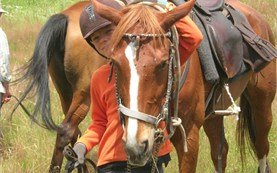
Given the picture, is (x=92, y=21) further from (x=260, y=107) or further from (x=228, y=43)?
(x=260, y=107)

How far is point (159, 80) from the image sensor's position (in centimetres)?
312

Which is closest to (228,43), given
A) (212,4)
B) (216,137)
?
(212,4)

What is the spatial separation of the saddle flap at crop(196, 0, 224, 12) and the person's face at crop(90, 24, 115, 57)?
156 centimetres

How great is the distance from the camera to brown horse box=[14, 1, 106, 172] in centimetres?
581

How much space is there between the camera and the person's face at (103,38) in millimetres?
3561

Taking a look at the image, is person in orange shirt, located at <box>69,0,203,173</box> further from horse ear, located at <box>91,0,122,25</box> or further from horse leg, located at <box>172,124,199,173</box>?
horse leg, located at <box>172,124,199,173</box>

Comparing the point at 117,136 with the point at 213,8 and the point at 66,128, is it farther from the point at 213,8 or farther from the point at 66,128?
the point at 66,128

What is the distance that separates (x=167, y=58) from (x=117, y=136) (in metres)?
0.54

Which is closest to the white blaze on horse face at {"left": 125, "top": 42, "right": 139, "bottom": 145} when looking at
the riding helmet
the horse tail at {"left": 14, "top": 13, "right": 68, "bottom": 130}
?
the riding helmet

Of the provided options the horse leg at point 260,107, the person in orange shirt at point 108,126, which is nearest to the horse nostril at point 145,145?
the person in orange shirt at point 108,126

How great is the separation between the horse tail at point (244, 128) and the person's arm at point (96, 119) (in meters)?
3.03

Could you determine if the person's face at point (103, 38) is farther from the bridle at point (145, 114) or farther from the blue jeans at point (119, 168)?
the blue jeans at point (119, 168)

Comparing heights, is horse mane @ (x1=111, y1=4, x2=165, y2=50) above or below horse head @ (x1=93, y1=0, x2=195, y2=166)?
above

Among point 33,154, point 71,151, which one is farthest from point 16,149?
point 71,151
